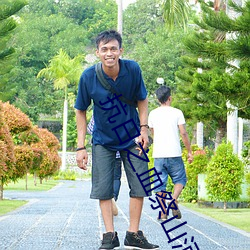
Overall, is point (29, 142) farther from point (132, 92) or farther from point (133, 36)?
point (133, 36)

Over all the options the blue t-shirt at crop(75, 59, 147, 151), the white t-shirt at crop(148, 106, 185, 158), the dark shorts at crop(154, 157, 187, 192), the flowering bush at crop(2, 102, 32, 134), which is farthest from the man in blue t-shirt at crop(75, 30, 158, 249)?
the flowering bush at crop(2, 102, 32, 134)

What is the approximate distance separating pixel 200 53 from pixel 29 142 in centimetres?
814

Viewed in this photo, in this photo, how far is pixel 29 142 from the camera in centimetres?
2620

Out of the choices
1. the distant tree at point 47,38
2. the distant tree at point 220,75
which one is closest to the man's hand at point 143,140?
the distant tree at point 220,75

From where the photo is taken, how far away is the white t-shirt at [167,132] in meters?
11.3

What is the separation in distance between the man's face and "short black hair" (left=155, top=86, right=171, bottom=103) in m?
4.13

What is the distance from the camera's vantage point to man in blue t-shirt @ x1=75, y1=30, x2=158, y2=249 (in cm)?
727

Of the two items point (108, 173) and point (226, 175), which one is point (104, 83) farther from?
point (226, 175)

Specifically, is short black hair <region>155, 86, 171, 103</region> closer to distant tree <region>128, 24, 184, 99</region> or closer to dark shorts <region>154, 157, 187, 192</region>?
dark shorts <region>154, 157, 187, 192</region>

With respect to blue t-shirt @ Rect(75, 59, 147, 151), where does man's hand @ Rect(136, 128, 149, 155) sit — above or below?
below

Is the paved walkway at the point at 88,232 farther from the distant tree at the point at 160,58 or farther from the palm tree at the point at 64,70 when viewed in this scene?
the distant tree at the point at 160,58

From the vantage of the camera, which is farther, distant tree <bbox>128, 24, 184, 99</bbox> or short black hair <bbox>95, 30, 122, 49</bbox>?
distant tree <bbox>128, 24, 184, 99</bbox>

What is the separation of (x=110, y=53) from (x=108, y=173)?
1004 millimetres

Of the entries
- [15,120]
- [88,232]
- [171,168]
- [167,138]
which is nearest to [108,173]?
[88,232]
